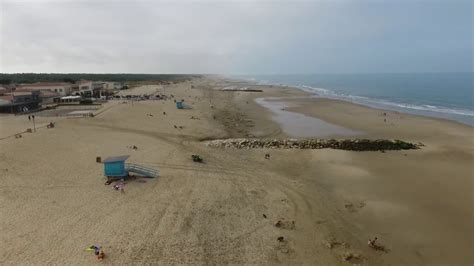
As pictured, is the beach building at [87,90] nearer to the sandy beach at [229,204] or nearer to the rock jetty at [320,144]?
the sandy beach at [229,204]

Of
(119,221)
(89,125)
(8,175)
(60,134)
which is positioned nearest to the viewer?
(119,221)

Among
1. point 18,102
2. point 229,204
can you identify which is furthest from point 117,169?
point 18,102

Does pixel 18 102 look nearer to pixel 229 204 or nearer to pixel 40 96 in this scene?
pixel 40 96

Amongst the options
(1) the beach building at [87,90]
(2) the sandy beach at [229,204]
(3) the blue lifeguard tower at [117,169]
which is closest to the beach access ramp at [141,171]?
(3) the blue lifeguard tower at [117,169]

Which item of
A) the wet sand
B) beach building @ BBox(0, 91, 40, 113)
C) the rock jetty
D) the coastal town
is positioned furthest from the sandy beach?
the coastal town

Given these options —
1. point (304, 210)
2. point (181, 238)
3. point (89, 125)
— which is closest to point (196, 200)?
point (181, 238)

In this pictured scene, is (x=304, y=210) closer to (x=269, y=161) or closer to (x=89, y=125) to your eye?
(x=269, y=161)
